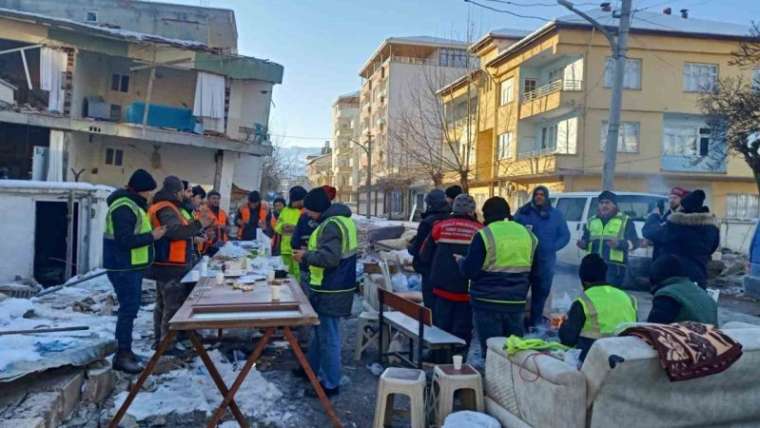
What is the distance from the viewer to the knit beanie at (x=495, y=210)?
5.38m

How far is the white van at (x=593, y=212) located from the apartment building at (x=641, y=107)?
1392 cm

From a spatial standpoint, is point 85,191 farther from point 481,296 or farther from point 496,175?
point 496,175

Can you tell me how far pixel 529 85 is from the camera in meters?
31.0

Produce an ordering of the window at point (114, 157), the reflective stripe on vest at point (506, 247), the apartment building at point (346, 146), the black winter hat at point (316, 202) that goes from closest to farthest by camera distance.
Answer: the reflective stripe on vest at point (506, 247), the black winter hat at point (316, 202), the window at point (114, 157), the apartment building at point (346, 146)

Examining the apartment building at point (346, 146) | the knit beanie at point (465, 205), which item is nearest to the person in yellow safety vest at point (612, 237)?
the knit beanie at point (465, 205)

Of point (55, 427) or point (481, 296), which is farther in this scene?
point (481, 296)

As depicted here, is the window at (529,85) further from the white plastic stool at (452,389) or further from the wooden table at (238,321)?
the white plastic stool at (452,389)

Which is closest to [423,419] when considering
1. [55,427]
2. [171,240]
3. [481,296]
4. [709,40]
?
[481,296]

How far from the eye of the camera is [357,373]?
21.4 feet

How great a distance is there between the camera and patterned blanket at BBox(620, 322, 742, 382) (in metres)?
3.71

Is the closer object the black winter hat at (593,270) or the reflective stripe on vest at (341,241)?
the black winter hat at (593,270)

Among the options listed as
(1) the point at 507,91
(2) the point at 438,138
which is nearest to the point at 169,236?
(1) the point at 507,91

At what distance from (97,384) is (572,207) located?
36.1 ft

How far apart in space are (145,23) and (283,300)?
28.5 meters
